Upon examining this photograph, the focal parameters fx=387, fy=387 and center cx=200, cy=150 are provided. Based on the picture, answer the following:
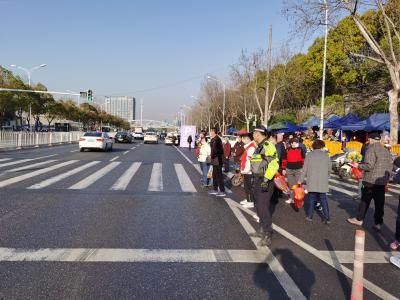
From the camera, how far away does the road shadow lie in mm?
4152

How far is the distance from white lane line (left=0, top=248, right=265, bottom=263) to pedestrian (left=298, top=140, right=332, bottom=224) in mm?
2693

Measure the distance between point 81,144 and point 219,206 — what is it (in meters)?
19.9

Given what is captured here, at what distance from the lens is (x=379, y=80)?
38656 millimetres

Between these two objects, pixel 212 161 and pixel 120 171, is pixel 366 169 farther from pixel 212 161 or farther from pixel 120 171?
pixel 120 171

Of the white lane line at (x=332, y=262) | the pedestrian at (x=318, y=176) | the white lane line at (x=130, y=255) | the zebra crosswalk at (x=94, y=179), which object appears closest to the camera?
the white lane line at (x=332, y=262)

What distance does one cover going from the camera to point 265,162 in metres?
5.97

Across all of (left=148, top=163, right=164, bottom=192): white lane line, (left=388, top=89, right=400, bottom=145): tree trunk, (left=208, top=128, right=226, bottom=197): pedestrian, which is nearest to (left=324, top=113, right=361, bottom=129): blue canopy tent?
(left=388, top=89, right=400, bottom=145): tree trunk

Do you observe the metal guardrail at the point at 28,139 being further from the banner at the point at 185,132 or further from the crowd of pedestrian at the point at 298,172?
the crowd of pedestrian at the point at 298,172

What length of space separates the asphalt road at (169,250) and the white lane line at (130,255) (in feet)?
0.04

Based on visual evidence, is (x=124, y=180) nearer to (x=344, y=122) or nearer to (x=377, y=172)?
(x=377, y=172)

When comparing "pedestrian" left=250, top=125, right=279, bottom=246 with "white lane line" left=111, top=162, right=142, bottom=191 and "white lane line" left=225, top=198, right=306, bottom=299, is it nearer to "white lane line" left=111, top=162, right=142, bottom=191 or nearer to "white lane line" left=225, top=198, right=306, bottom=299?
"white lane line" left=225, top=198, right=306, bottom=299

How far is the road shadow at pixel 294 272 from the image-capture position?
4.15m

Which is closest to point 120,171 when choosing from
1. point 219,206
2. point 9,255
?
point 219,206

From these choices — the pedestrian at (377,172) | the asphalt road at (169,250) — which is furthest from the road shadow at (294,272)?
the pedestrian at (377,172)
